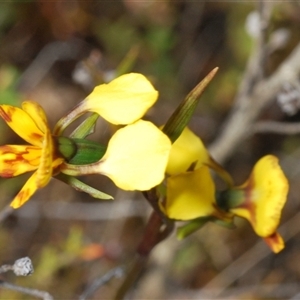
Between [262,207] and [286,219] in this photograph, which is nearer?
[262,207]

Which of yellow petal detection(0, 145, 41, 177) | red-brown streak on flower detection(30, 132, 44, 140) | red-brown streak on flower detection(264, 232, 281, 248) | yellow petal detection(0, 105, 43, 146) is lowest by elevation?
red-brown streak on flower detection(264, 232, 281, 248)

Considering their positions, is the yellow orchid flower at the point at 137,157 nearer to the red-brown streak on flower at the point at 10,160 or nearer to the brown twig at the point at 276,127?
the red-brown streak on flower at the point at 10,160

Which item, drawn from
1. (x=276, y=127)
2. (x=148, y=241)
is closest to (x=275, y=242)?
(x=148, y=241)

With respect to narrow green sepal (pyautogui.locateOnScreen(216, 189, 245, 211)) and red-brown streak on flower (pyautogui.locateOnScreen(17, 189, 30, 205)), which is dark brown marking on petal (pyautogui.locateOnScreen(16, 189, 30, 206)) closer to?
red-brown streak on flower (pyautogui.locateOnScreen(17, 189, 30, 205))

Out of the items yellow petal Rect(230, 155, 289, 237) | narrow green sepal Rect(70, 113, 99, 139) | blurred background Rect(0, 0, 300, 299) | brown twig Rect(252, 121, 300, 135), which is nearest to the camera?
narrow green sepal Rect(70, 113, 99, 139)

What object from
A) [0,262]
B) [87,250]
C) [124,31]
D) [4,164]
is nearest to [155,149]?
[4,164]

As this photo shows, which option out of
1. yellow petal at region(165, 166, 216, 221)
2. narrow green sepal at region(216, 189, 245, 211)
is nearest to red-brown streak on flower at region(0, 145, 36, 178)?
yellow petal at region(165, 166, 216, 221)

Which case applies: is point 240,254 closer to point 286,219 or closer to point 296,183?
point 286,219
